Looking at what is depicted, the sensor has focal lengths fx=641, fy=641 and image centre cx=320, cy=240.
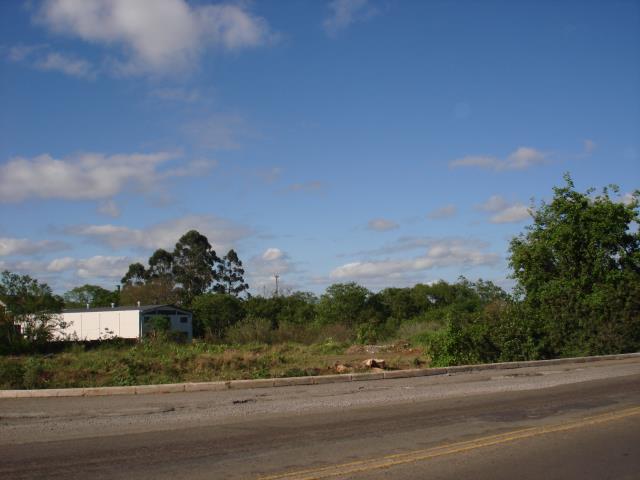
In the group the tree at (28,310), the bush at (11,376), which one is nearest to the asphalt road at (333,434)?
the bush at (11,376)

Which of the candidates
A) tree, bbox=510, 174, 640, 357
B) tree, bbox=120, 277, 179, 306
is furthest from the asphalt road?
tree, bbox=120, 277, 179, 306

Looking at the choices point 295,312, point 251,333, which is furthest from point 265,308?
point 251,333

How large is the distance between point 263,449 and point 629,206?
98.6ft

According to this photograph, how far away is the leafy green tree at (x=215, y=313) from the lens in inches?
2566

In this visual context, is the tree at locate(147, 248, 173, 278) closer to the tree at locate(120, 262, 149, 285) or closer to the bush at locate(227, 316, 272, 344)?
the tree at locate(120, 262, 149, 285)

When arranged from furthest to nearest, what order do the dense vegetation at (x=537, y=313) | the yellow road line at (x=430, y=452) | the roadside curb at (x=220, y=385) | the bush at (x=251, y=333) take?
the bush at (x=251, y=333)
the dense vegetation at (x=537, y=313)
the roadside curb at (x=220, y=385)
the yellow road line at (x=430, y=452)

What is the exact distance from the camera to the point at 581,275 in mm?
31828

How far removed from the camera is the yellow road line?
23.1 ft

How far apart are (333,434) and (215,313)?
57.3 metres

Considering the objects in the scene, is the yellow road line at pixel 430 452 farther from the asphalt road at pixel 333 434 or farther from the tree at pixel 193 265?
the tree at pixel 193 265

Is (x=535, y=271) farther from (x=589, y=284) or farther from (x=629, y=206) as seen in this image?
(x=629, y=206)

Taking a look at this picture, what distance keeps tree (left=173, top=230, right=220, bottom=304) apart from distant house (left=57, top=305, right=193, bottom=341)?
26.1m

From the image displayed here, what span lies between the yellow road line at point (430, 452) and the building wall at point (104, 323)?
160 ft

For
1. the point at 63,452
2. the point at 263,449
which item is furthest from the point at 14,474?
the point at 263,449
